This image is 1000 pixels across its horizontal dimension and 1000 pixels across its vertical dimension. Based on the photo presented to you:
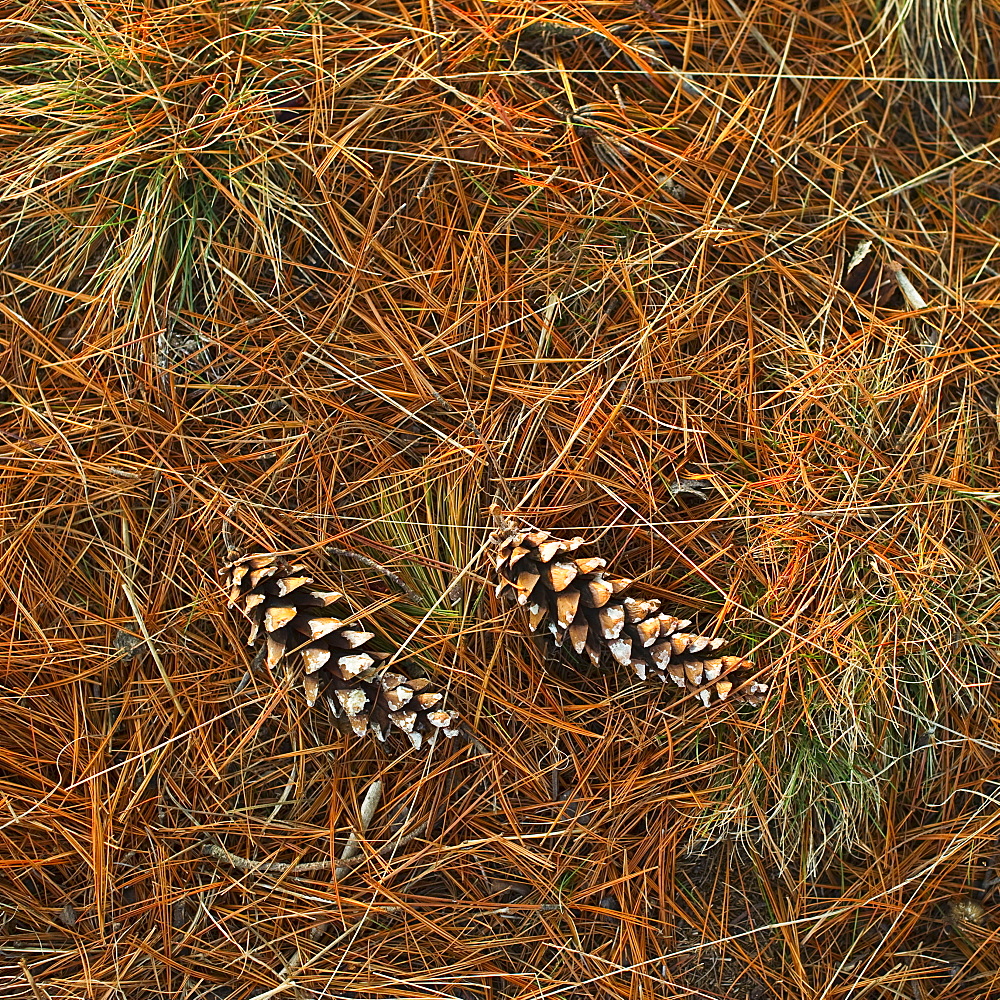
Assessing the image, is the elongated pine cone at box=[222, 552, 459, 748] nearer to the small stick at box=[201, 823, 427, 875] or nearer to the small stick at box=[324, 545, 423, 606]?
the small stick at box=[324, 545, 423, 606]

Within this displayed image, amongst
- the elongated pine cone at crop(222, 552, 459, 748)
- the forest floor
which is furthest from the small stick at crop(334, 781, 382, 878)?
the elongated pine cone at crop(222, 552, 459, 748)

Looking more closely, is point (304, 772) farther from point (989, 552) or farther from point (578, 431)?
point (989, 552)

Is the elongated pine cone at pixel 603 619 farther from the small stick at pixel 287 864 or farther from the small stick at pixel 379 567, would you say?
the small stick at pixel 287 864

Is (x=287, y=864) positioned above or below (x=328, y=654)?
below

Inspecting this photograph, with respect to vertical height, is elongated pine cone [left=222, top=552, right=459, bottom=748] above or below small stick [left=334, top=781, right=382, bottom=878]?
above

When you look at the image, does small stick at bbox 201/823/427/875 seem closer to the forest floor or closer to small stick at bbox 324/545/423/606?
the forest floor

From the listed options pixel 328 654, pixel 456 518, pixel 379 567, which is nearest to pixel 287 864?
pixel 328 654

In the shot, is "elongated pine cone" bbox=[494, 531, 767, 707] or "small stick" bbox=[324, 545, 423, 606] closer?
"elongated pine cone" bbox=[494, 531, 767, 707]

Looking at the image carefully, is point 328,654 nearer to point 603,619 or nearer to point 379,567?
point 379,567
